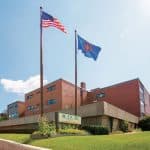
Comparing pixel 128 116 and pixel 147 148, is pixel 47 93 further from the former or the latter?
pixel 147 148

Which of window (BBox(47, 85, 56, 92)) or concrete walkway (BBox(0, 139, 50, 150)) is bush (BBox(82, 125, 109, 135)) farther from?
window (BBox(47, 85, 56, 92))

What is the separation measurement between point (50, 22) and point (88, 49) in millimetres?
5589

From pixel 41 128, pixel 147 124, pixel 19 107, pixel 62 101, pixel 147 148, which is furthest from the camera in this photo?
pixel 19 107

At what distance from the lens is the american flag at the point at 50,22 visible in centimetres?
2709

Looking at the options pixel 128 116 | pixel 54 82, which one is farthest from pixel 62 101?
pixel 128 116

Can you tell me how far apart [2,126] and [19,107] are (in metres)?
21.4

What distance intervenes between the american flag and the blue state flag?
4.08 meters

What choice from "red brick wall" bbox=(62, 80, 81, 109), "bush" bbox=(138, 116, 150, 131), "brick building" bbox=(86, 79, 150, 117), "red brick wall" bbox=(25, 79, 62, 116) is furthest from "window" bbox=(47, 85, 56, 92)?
"bush" bbox=(138, 116, 150, 131)

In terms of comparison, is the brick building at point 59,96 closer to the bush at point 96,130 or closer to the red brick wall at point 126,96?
the red brick wall at point 126,96

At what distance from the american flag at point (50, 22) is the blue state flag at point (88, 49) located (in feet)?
13.4

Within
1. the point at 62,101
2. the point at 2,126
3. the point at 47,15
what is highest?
the point at 47,15

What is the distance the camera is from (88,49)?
3125 cm

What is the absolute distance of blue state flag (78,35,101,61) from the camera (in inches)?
Result: 1225

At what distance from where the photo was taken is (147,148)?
12.5 metres
